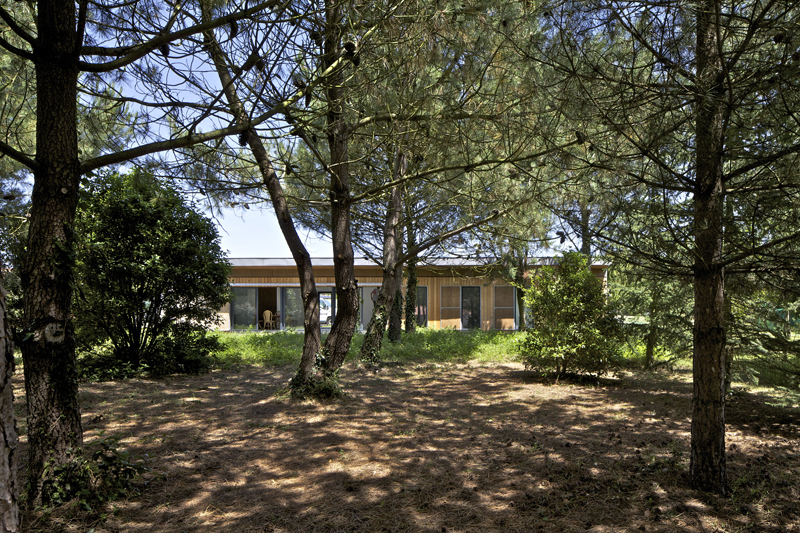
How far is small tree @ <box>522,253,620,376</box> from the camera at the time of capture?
26.6ft

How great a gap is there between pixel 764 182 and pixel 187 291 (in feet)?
25.2

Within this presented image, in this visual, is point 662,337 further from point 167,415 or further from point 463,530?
point 167,415

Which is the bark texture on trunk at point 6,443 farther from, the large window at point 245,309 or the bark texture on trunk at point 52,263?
the large window at point 245,309

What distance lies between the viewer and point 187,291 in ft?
26.3

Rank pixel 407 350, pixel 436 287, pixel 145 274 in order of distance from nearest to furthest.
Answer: pixel 145 274 → pixel 407 350 → pixel 436 287

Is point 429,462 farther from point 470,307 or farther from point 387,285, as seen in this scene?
point 470,307

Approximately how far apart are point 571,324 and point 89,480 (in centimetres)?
703

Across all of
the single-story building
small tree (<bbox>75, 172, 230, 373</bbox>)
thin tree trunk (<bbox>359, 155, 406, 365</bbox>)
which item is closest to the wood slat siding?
the single-story building

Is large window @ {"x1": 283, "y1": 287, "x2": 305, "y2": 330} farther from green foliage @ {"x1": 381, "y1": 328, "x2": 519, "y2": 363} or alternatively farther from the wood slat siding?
green foliage @ {"x1": 381, "y1": 328, "x2": 519, "y2": 363}

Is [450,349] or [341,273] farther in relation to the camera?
[450,349]

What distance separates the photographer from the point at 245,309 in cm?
2119

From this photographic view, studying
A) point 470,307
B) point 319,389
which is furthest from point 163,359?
point 470,307

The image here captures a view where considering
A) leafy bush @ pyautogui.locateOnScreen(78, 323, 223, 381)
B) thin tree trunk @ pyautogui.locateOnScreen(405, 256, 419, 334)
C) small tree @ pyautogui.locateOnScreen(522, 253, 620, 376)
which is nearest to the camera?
leafy bush @ pyautogui.locateOnScreen(78, 323, 223, 381)

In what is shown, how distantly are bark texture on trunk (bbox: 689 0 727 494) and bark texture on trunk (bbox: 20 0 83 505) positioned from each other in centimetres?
437
